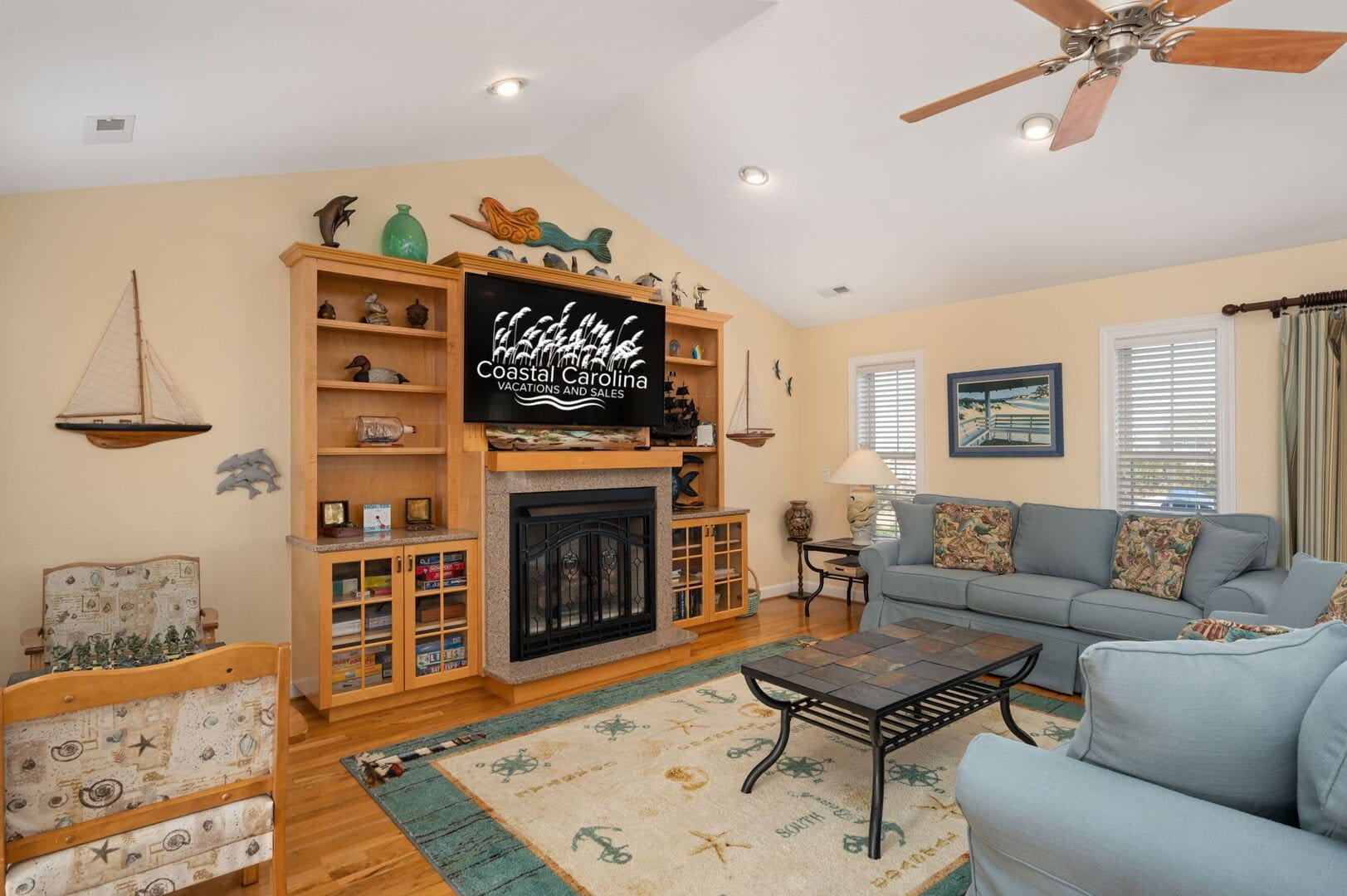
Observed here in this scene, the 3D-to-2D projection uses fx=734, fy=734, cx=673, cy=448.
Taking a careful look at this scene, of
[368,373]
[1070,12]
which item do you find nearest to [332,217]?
[368,373]

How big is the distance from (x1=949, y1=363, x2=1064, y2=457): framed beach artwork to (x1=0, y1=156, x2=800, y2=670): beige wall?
12.2 feet

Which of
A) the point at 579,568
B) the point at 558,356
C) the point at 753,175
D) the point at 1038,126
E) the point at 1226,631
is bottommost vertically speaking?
the point at 579,568

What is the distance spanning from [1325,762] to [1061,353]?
13.6ft

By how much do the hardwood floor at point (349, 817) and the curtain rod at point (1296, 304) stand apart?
12.3 feet

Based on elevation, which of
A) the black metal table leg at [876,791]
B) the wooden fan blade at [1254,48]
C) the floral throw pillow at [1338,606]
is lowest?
the black metal table leg at [876,791]

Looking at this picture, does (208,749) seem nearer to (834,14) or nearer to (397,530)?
(397,530)

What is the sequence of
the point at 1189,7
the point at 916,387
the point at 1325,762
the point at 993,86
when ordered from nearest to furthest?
the point at 1325,762 < the point at 1189,7 < the point at 993,86 < the point at 916,387

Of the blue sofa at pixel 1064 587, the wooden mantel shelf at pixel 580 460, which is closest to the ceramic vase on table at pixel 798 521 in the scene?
the blue sofa at pixel 1064 587

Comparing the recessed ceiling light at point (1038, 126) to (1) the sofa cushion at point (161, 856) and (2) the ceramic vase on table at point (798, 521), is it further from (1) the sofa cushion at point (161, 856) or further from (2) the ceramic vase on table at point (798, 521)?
(1) the sofa cushion at point (161, 856)

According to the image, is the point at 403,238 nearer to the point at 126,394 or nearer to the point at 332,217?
the point at 332,217

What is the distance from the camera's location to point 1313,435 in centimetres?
384

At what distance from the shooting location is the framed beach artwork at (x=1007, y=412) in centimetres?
498

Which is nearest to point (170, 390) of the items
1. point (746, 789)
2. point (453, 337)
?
point (453, 337)

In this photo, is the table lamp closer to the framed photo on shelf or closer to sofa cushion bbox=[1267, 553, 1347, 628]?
sofa cushion bbox=[1267, 553, 1347, 628]
